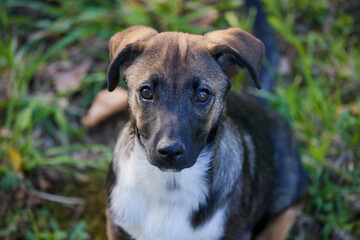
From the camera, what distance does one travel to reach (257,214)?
415 centimetres

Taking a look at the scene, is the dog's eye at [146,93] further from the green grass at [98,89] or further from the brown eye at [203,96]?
the green grass at [98,89]

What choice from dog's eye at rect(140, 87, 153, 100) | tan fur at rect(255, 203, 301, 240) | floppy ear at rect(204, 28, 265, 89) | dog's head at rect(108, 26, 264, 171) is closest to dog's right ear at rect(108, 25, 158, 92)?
dog's head at rect(108, 26, 264, 171)

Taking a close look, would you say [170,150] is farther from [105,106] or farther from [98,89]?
[98,89]

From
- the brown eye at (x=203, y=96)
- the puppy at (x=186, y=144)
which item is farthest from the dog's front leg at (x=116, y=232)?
the brown eye at (x=203, y=96)

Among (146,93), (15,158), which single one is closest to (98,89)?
(15,158)

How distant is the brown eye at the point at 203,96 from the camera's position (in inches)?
126

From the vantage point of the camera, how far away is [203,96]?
3.21m

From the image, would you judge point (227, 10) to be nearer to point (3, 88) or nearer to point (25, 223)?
point (3, 88)

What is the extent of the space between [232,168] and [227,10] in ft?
10.6

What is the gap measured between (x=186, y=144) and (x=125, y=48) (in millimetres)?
771

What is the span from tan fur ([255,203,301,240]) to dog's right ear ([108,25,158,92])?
2135 millimetres

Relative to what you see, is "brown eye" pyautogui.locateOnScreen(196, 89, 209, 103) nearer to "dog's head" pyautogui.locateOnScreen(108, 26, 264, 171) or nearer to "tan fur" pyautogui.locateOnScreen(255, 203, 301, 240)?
"dog's head" pyautogui.locateOnScreen(108, 26, 264, 171)

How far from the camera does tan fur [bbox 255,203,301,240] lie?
178 inches

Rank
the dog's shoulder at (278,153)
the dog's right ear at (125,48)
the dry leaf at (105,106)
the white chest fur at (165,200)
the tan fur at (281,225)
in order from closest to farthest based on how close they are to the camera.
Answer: the dog's right ear at (125,48) < the white chest fur at (165,200) < the dog's shoulder at (278,153) < the tan fur at (281,225) < the dry leaf at (105,106)
